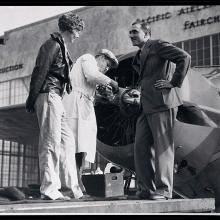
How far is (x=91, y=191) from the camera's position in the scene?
5.51 m

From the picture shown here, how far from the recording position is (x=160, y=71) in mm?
4598

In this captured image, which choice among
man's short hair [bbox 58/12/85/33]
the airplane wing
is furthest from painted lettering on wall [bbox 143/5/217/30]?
man's short hair [bbox 58/12/85/33]

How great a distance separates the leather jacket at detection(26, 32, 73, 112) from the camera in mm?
4160

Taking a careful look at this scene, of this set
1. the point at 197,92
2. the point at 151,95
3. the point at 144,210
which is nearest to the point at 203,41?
the point at 197,92

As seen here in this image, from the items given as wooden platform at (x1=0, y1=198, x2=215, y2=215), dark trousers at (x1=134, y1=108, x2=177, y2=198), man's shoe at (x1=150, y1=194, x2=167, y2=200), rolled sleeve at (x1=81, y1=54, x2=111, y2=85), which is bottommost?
wooden platform at (x1=0, y1=198, x2=215, y2=215)

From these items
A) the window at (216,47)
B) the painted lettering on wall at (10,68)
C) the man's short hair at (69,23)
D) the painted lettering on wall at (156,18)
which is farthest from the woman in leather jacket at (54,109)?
the painted lettering on wall at (10,68)

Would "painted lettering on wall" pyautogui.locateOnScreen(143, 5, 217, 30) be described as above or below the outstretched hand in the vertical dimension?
above

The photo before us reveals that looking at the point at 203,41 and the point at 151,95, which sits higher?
the point at 203,41

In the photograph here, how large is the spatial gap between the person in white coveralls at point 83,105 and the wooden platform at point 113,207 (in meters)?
1.36

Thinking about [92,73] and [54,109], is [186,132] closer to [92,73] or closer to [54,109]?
[92,73]

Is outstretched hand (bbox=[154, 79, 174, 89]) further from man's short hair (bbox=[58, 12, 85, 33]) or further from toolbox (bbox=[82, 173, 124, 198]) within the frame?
toolbox (bbox=[82, 173, 124, 198])

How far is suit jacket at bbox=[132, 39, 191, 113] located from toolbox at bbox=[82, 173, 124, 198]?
1.18m
